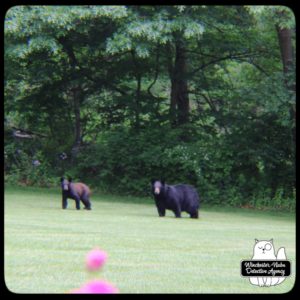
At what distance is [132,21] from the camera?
1702cm

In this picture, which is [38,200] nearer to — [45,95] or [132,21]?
[132,21]

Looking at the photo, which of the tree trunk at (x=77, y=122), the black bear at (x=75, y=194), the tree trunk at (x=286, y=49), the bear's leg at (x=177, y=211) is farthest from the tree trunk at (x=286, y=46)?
the black bear at (x=75, y=194)

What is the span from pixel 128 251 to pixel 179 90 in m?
16.9

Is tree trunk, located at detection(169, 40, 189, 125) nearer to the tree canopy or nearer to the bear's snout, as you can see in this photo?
the tree canopy

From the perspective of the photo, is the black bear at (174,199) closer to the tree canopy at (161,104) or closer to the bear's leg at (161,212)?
the bear's leg at (161,212)

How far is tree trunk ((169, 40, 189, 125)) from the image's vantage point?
2370 cm

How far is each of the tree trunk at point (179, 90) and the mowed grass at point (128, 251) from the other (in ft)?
27.3

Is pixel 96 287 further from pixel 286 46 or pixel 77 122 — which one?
pixel 77 122

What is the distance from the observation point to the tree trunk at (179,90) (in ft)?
77.8

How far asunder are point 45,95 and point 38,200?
7116 millimetres

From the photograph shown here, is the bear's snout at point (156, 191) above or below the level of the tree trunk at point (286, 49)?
below

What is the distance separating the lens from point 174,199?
15.6m

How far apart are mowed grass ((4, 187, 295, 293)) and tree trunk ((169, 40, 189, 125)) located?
27.3 feet
